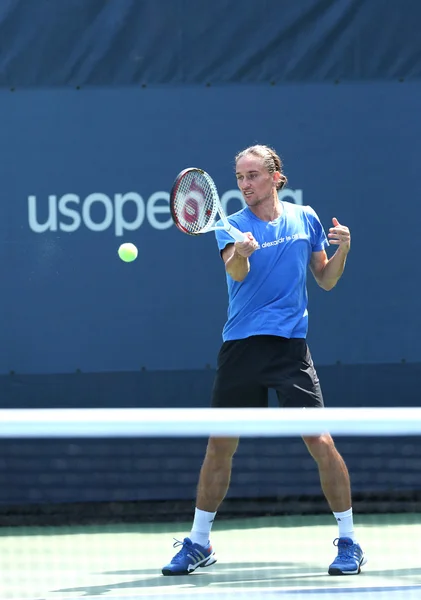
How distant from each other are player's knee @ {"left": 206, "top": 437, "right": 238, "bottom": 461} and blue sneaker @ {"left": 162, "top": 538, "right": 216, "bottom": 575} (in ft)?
0.94

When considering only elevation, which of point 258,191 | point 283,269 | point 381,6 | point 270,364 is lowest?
point 270,364

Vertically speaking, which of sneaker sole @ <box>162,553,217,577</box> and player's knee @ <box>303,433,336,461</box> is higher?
player's knee @ <box>303,433,336,461</box>

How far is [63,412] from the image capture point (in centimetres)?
253

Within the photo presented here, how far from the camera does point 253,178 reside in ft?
12.7

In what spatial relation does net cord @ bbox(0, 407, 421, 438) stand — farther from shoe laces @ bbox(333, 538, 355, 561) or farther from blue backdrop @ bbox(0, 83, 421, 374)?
blue backdrop @ bbox(0, 83, 421, 374)

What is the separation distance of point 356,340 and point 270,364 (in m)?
0.98

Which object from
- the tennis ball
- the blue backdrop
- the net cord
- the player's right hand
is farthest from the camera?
the blue backdrop

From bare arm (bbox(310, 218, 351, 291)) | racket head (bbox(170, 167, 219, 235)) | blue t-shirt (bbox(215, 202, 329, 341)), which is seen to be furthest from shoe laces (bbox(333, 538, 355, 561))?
racket head (bbox(170, 167, 219, 235))

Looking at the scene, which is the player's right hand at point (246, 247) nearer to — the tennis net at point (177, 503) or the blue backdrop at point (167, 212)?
the tennis net at point (177, 503)

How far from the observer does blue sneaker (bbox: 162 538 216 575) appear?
3.87 meters

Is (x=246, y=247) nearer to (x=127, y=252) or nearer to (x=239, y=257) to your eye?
(x=239, y=257)

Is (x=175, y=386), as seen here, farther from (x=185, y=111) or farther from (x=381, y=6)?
(x=381, y=6)

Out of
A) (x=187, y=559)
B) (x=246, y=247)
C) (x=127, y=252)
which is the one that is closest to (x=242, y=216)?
(x=246, y=247)

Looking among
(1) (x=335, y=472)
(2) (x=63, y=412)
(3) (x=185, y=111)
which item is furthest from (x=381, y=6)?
(2) (x=63, y=412)
